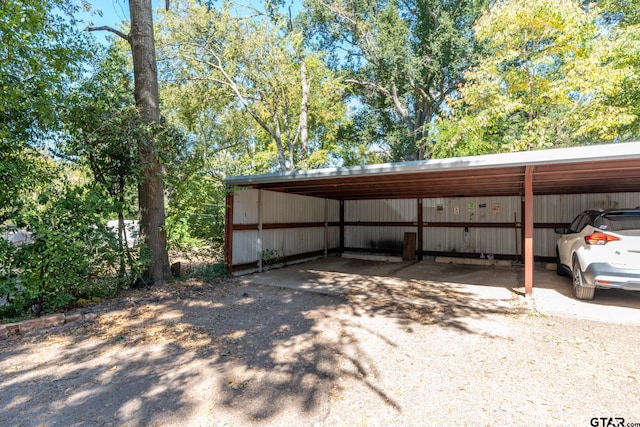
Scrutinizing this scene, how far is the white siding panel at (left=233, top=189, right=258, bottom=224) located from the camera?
7293mm

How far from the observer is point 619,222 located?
4613mm

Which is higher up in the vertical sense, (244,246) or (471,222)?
(471,222)

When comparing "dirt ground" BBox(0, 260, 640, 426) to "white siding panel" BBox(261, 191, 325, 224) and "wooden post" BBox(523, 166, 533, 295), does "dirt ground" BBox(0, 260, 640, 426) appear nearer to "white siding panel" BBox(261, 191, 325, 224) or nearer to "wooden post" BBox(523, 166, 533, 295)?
"wooden post" BBox(523, 166, 533, 295)

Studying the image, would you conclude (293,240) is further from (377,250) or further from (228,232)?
(377,250)

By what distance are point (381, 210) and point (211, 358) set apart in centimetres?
881

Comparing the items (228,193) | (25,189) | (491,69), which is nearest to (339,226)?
(228,193)

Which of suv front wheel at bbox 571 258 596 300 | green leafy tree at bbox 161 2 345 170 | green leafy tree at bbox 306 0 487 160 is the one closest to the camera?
suv front wheel at bbox 571 258 596 300

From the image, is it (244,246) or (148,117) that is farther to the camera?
(244,246)

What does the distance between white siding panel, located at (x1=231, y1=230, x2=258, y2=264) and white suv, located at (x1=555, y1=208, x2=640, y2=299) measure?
6.31 m

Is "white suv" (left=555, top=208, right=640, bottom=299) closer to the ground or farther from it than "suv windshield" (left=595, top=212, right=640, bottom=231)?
closer to the ground

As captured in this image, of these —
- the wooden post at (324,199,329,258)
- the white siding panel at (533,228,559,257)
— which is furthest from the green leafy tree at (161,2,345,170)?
the white siding panel at (533,228,559,257)

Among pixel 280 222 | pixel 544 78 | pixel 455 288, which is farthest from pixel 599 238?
pixel 544 78

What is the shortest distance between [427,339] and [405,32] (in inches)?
585

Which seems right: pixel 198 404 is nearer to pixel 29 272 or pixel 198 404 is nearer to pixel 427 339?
pixel 427 339
